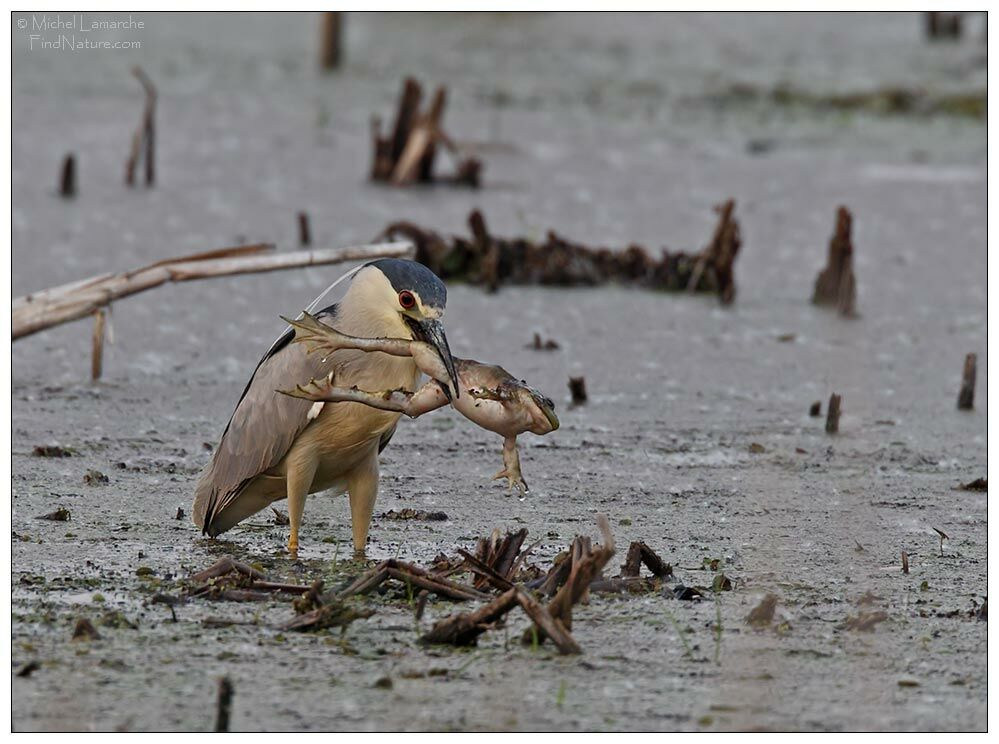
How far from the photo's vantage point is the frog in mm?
4152

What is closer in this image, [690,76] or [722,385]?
[722,385]

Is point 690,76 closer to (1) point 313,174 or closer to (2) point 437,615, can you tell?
(1) point 313,174

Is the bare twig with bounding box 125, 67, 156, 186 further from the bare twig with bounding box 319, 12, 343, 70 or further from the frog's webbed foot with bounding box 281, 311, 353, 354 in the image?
the frog's webbed foot with bounding box 281, 311, 353, 354

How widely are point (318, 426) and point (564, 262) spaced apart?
4.71 meters

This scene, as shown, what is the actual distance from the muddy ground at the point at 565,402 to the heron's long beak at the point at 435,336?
2.15 ft

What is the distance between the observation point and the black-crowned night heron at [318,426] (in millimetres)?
5137

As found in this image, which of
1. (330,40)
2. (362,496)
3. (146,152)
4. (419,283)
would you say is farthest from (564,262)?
(330,40)

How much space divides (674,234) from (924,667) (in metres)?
7.59

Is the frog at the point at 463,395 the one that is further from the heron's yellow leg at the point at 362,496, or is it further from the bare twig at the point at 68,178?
the bare twig at the point at 68,178

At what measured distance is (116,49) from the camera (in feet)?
57.6

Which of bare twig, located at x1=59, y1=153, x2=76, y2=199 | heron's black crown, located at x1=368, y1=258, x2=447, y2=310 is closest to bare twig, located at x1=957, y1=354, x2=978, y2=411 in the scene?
heron's black crown, located at x1=368, y1=258, x2=447, y2=310

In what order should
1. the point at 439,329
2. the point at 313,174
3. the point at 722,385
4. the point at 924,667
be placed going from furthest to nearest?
the point at 313,174, the point at 722,385, the point at 439,329, the point at 924,667

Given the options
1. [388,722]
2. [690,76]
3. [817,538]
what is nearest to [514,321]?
[817,538]

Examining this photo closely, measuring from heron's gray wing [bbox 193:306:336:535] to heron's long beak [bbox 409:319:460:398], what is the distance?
386mm
